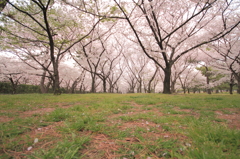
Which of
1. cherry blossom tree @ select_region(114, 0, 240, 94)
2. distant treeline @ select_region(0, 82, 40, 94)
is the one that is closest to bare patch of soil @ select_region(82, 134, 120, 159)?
cherry blossom tree @ select_region(114, 0, 240, 94)

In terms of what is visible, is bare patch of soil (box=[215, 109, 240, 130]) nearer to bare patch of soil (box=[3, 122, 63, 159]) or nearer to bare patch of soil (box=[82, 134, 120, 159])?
bare patch of soil (box=[82, 134, 120, 159])

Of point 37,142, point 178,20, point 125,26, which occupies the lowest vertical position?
point 37,142

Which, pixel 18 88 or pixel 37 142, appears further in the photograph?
pixel 18 88

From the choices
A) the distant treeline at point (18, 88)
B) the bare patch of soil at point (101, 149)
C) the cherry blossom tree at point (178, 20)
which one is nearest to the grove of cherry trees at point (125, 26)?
the cherry blossom tree at point (178, 20)

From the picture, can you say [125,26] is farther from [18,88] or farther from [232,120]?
[18,88]

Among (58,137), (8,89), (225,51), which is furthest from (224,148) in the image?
(8,89)

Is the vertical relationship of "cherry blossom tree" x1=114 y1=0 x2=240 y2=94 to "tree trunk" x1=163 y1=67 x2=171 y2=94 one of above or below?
above

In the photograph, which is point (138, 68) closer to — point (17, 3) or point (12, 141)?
point (17, 3)

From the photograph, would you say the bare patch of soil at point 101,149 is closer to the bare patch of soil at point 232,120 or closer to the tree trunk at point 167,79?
the bare patch of soil at point 232,120

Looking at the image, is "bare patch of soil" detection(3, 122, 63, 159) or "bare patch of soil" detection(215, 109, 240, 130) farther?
"bare patch of soil" detection(215, 109, 240, 130)

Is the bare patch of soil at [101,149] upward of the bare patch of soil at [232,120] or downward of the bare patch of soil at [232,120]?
downward

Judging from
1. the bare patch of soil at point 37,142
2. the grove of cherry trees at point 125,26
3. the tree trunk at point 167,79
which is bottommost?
the bare patch of soil at point 37,142

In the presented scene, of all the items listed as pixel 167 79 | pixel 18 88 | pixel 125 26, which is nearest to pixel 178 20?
pixel 125 26

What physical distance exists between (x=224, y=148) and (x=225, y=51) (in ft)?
68.9
